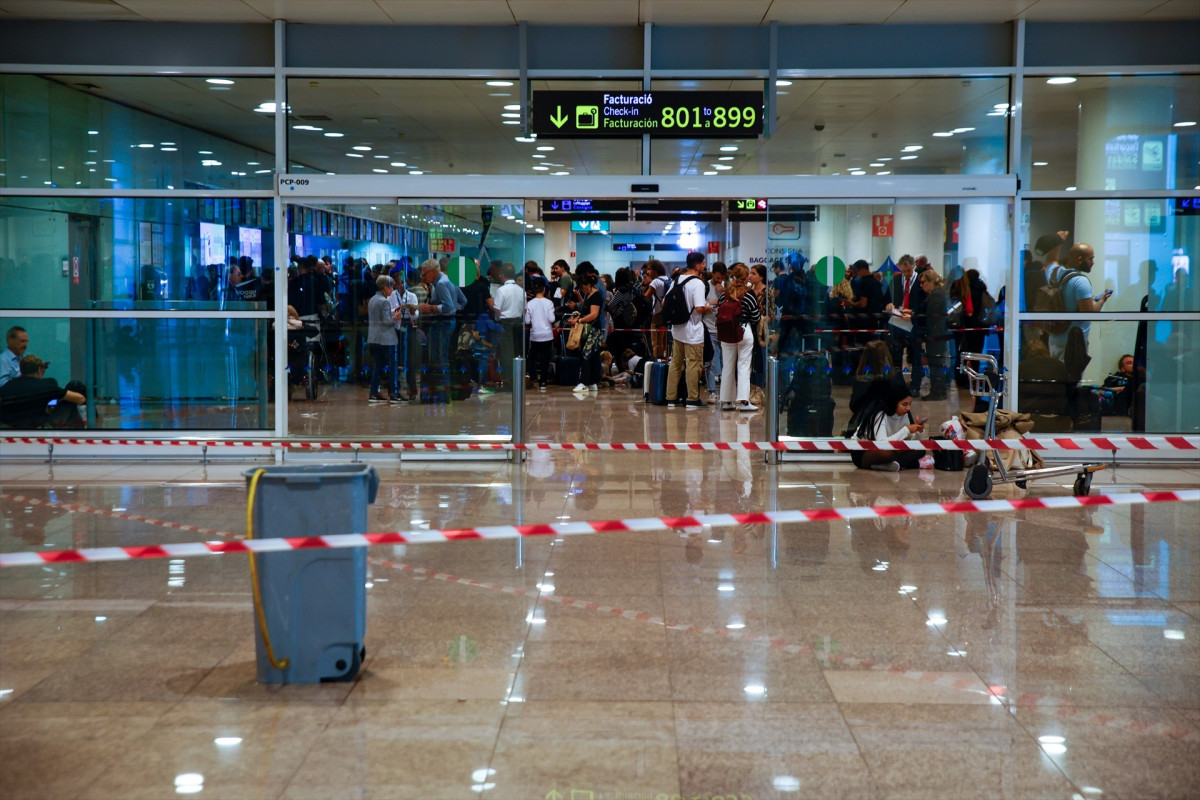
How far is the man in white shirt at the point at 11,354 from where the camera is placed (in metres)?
10.9

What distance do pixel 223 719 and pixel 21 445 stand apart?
25.6 ft

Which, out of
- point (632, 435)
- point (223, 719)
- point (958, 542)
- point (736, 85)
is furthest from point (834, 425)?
point (223, 719)

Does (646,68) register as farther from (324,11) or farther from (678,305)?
(678,305)

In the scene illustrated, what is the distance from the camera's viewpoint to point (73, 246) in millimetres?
10906

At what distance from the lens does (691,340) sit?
15297 mm

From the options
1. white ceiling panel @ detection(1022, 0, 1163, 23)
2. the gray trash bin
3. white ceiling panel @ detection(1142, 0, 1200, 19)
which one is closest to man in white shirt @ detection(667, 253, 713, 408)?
white ceiling panel @ detection(1022, 0, 1163, 23)

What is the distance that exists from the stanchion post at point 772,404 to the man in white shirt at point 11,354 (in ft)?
22.1

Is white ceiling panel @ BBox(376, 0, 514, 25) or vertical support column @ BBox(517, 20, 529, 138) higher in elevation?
white ceiling panel @ BBox(376, 0, 514, 25)

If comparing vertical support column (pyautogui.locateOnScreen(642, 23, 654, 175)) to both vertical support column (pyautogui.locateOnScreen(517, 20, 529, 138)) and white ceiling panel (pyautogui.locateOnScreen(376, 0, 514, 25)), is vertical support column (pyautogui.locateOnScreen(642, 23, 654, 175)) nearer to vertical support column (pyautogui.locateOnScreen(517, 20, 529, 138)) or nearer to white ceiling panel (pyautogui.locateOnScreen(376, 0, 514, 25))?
vertical support column (pyautogui.locateOnScreen(517, 20, 529, 138))

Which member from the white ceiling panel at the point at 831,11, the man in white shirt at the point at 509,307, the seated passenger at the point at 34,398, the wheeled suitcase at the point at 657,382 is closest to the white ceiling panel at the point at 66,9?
the seated passenger at the point at 34,398

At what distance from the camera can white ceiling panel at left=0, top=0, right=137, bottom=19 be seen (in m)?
9.95

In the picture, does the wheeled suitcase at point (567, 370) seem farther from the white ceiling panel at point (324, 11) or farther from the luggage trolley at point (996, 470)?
the luggage trolley at point (996, 470)

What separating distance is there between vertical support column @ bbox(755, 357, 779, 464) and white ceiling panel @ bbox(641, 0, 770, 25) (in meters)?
2.95

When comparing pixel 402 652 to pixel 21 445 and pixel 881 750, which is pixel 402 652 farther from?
pixel 21 445
